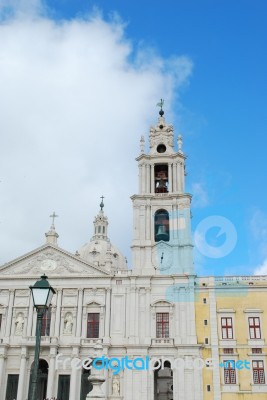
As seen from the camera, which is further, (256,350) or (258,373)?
(256,350)

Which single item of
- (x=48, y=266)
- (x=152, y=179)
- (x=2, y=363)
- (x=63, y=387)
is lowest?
(x=63, y=387)

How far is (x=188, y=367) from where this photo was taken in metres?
35.0

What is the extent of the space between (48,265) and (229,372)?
16.7m

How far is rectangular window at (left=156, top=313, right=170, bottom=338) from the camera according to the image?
121 feet

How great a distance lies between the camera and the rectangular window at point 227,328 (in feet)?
118

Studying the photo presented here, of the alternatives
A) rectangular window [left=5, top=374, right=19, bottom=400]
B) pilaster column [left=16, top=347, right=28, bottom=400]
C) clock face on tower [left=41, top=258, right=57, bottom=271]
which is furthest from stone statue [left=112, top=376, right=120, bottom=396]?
clock face on tower [left=41, top=258, right=57, bottom=271]

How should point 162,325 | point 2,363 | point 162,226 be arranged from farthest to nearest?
point 162,226 → point 162,325 → point 2,363

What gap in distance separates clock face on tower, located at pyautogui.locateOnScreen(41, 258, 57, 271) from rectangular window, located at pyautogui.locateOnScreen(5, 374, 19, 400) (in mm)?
8624

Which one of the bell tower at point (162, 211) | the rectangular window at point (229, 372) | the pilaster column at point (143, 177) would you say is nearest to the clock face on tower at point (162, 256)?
the bell tower at point (162, 211)

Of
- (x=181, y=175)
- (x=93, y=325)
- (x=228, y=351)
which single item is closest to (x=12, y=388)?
(x=93, y=325)

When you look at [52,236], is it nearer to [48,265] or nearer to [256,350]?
[48,265]

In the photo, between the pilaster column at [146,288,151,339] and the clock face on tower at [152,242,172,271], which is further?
the clock face on tower at [152,242,172,271]

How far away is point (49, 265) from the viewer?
39.8 m

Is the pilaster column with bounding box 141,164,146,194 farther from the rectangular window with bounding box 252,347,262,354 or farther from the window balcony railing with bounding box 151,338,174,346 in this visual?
the rectangular window with bounding box 252,347,262,354
